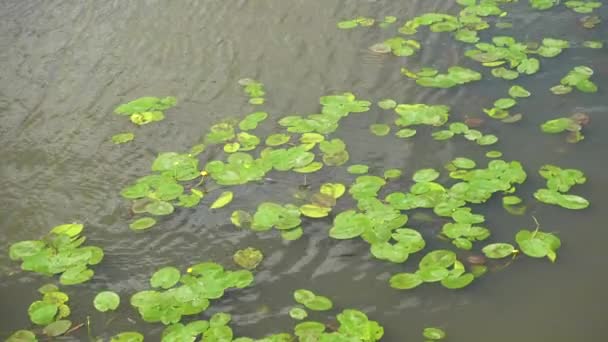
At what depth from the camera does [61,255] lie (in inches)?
108

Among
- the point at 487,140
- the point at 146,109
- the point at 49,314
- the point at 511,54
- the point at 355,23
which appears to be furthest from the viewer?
the point at 355,23

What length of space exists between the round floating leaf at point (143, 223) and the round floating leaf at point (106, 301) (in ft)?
1.27

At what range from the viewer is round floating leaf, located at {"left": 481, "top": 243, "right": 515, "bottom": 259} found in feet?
8.71

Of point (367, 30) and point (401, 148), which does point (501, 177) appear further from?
point (367, 30)

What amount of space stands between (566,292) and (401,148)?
1.06 metres

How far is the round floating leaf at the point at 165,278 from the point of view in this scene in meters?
2.62

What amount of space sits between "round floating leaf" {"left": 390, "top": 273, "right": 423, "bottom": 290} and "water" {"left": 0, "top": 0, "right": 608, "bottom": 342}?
0.11 feet

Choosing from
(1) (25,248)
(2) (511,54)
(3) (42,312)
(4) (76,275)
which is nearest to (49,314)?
(3) (42,312)

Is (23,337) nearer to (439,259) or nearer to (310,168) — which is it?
(310,168)

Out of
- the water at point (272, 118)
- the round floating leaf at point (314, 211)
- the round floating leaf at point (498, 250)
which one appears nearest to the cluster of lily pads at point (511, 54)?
the water at point (272, 118)

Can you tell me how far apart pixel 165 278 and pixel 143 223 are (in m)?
0.37

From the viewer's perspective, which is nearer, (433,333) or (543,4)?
(433,333)

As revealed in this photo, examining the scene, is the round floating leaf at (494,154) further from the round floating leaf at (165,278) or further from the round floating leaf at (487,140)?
the round floating leaf at (165,278)

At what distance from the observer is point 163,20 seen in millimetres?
4625
